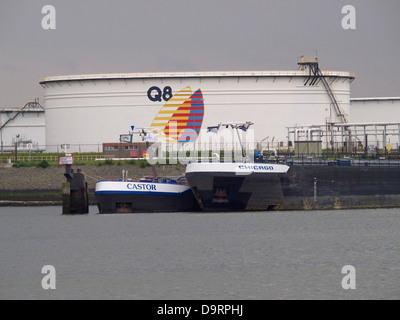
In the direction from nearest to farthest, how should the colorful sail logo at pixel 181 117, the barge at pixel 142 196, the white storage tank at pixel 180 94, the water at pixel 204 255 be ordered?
the water at pixel 204 255 < the barge at pixel 142 196 < the colorful sail logo at pixel 181 117 < the white storage tank at pixel 180 94

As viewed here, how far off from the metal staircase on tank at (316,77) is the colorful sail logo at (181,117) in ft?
41.3

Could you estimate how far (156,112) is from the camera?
285 feet

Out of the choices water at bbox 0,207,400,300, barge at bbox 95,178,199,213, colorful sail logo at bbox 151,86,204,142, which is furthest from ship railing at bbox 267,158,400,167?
colorful sail logo at bbox 151,86,204,142

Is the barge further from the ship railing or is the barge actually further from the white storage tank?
the white storage tank

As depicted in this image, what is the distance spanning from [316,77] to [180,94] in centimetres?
1576

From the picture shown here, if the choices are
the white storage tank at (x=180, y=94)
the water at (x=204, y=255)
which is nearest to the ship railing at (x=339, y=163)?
the water at (x=204, y=255)

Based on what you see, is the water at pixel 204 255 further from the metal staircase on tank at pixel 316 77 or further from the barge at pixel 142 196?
the metal staircase on tank at pixel 316 77

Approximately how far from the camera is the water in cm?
2797

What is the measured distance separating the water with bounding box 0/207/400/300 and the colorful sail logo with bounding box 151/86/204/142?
3629cm

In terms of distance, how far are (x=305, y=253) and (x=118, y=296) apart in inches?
443

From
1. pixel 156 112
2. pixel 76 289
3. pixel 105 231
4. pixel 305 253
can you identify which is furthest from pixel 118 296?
pixel 156 112

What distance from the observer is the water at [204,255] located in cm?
2797
